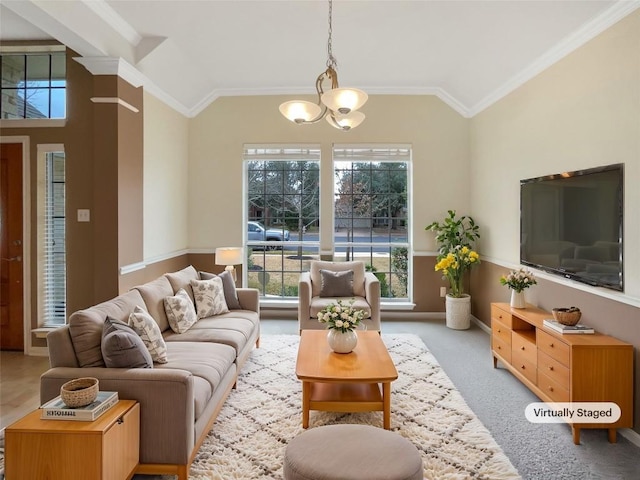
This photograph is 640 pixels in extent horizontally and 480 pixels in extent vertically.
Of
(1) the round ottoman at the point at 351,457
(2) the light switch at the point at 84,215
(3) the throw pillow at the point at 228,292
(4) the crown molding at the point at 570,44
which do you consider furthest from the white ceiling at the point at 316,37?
(1) the round ottoman at the point at 351,457

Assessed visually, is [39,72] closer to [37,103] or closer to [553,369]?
[37,103]

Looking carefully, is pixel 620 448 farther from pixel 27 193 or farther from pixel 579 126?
pixel 27 193

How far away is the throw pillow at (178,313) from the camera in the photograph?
10.9ft

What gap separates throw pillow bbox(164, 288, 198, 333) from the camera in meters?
3.33

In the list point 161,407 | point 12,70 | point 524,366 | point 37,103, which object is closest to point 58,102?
point 37,103

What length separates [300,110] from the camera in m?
3.02

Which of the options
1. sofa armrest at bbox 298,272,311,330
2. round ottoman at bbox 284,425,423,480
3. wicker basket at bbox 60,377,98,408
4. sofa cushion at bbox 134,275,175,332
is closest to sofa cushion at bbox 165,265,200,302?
sofa cushion at bbox 134,275,175,332

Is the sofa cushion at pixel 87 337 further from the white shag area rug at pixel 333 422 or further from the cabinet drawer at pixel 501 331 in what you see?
the cabinet drawer at pixel 501 331

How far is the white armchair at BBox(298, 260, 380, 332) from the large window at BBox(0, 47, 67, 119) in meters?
3.30

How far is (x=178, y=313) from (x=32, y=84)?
9.93 feet

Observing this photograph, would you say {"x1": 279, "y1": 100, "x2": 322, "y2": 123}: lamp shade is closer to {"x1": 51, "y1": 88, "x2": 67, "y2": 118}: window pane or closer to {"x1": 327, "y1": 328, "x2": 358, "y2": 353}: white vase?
{"x1": 327, "y1": 328, "x2": 358, "y2": 353}: white vase

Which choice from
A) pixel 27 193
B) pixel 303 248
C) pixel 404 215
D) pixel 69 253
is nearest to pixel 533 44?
pixel 404 215

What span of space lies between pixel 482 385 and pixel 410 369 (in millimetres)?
638

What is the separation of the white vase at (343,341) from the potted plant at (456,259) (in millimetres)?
2560
